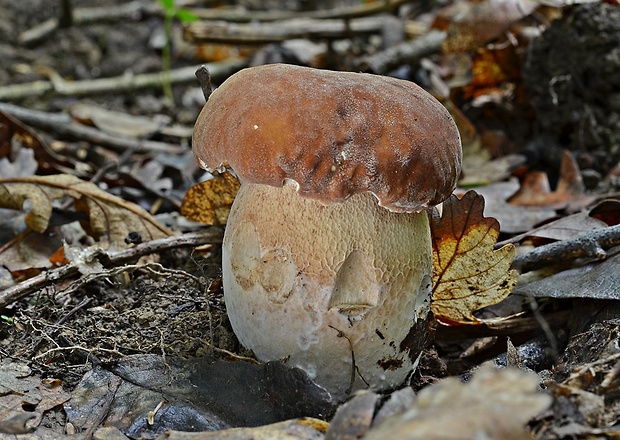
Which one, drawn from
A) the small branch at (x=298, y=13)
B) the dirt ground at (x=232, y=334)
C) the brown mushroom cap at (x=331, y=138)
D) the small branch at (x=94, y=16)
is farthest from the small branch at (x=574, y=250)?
the small branch at (x=94, y=16)

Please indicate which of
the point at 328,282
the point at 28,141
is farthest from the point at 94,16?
the point at 328,282

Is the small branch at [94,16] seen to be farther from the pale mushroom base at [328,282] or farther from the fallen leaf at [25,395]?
the pale mushroom base at [328,282]

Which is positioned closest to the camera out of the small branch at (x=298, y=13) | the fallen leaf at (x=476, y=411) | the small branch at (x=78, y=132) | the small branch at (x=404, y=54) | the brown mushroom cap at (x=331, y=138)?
the fallen leaf at (x=476, y=411)

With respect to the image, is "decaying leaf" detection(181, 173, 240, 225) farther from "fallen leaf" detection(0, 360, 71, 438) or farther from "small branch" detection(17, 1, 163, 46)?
"small branch" detection(17, 1, 163, 46)

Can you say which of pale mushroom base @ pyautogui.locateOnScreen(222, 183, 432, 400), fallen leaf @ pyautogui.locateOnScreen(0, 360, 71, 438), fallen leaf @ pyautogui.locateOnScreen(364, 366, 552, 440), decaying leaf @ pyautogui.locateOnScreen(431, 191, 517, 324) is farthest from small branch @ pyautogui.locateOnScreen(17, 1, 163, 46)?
fallen leaf @ pyautogui.locateOnScreen(364, 366, 552, 440)

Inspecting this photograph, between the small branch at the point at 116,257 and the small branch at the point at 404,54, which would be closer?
the small branch at the point at 116,257

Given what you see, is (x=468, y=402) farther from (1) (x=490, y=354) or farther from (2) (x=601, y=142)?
(2) (x=601, y=142)
